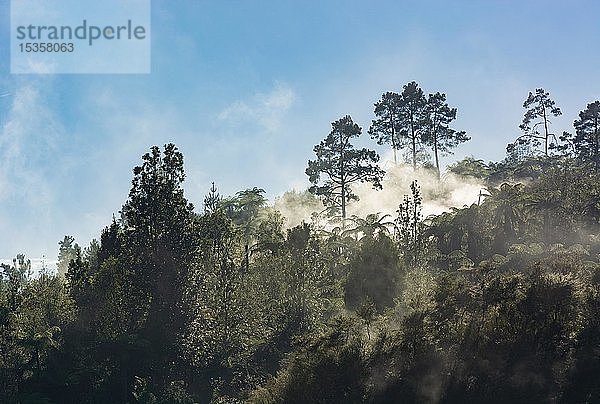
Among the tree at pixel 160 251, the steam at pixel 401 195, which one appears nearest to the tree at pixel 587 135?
the steam at pixel 401 195

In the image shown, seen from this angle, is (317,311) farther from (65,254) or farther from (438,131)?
(65,254)

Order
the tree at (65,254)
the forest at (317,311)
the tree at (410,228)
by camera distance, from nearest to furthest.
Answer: the forest at (317,311), the tree at (410,228), the tree at (65,254)

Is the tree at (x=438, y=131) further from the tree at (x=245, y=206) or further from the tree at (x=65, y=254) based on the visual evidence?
the tree at (x=65, y=254)

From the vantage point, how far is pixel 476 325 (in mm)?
15180

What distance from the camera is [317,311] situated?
2414 cm

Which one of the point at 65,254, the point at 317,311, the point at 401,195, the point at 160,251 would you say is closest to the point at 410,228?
the point at 317,311

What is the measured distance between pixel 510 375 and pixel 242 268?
16.3 metres

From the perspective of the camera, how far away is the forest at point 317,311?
48.0 ft

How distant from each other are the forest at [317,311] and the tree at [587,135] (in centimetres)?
1971

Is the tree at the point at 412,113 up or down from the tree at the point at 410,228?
up

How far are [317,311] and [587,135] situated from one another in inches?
1507

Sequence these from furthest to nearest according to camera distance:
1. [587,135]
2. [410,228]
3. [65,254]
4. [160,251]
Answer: [65,254]
[587,135]
[410,228]
[160,251]

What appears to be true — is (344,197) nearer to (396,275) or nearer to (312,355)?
(396,275)

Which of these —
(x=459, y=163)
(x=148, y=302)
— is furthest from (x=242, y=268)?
(x=459, y=163)
